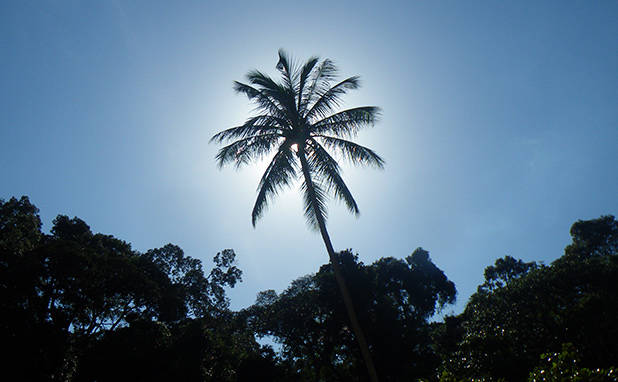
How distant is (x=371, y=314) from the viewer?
19.3m

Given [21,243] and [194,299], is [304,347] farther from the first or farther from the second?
[21,243]

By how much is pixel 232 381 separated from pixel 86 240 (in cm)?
1385

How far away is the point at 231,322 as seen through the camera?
23.0m

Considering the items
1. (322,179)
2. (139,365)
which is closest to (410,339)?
(322,179)

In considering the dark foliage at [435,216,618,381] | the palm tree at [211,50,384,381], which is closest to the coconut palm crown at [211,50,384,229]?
the palm tree at [211,50,384,381]

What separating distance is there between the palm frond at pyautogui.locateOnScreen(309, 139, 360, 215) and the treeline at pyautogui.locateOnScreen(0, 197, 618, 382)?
7375mm

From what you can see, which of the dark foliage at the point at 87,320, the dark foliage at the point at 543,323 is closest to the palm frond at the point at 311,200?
the dark foliage at the point at 543,323

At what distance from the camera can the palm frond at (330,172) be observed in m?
10.7

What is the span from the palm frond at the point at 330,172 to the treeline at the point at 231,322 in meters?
7.38

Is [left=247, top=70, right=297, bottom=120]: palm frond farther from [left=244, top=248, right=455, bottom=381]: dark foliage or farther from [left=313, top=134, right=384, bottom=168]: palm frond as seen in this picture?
[left=244, top=248, right=455, bottom=381]: dark foliage

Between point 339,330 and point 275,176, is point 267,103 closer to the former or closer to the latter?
point 275,176

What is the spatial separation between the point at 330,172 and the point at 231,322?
17.9 m

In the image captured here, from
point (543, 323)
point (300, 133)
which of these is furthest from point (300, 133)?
point (543, 323)

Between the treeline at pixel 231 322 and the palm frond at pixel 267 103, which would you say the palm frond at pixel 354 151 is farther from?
the treeline at pixel 231 322
